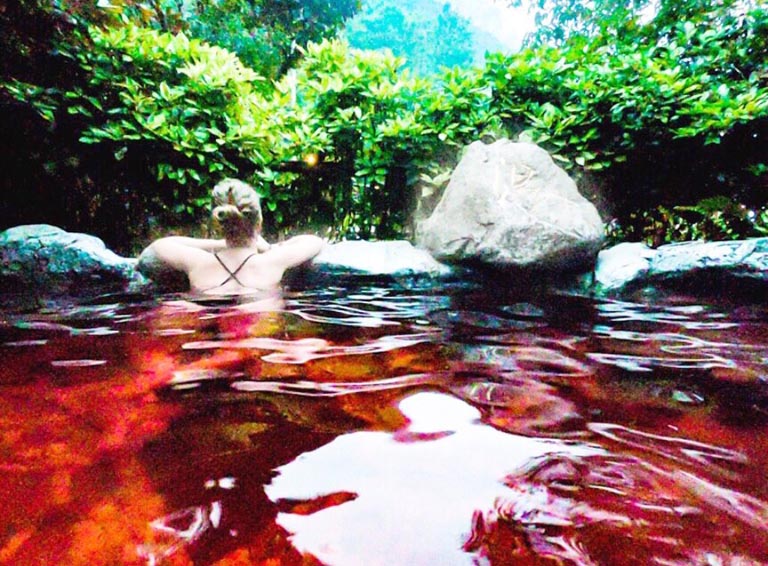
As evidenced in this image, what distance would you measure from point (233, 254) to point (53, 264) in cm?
175

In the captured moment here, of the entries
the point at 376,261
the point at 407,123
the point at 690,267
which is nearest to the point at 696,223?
the point at 690,267

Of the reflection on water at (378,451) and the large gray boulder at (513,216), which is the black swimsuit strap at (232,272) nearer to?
the reflection on water at (378,451)

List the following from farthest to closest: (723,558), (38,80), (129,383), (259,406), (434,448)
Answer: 1. (38,80)
2. (129,383)
3. (259,406)
4. (434,448)
5. (723,558)

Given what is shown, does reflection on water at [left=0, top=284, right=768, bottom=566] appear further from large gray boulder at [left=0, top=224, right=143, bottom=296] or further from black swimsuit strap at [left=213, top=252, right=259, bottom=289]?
large gray boulder at [left=0, top=224, right=143, bottom=296]

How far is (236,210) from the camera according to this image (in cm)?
318

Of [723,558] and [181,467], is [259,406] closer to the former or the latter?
[181,467]

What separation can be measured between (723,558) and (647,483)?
204 millimetres

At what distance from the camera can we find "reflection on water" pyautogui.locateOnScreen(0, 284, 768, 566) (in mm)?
777

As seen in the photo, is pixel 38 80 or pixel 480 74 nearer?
pixel 38 80

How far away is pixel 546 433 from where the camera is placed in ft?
3.84

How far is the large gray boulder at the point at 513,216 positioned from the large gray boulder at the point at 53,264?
3196 millimetres

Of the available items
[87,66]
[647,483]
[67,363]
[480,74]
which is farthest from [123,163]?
[647,483]

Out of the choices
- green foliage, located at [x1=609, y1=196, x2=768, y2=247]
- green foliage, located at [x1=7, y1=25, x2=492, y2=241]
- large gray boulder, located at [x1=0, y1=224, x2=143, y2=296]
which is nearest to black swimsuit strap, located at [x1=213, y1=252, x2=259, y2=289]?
large gray boulder, located at [x1=0, y1=224, x2=143, y2=296]

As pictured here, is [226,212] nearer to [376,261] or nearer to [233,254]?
[233,254]
